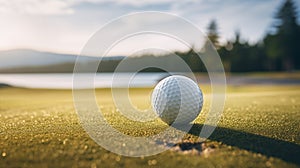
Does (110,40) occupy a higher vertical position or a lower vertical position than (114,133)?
higher

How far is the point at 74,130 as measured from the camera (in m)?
6.29

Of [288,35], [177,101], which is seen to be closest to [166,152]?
[177,101]

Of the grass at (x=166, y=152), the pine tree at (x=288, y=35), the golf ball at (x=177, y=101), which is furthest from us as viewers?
the pine tree at (x=288, y=35)

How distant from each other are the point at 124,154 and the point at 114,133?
53.3 inches

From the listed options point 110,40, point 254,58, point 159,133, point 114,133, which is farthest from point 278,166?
point 254,58

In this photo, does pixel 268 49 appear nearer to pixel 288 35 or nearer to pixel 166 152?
pixel 288 35

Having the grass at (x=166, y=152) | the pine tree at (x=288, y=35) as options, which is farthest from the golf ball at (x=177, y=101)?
the pine tree at (x=288, y=35)

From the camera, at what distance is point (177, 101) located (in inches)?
254

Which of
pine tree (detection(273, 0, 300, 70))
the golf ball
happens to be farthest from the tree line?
the golf ball

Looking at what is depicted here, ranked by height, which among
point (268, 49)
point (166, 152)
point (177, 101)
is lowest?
point (166, 152)

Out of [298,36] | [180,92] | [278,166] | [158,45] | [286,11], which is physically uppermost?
[286,11]

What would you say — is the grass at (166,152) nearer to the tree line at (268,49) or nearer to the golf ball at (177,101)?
the golf ball at (177,101)

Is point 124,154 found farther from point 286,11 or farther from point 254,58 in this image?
point 254,58

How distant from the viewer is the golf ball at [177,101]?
6.48m
